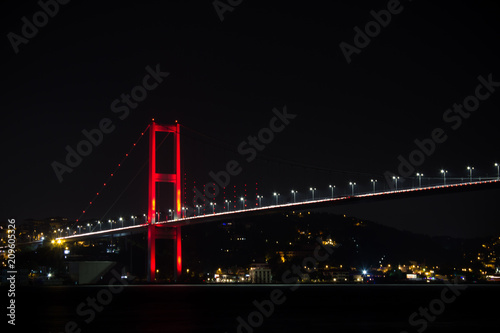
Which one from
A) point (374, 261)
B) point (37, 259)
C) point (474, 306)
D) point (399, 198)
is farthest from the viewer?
point (374, 261)

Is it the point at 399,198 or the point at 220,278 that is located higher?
the point at 399,198

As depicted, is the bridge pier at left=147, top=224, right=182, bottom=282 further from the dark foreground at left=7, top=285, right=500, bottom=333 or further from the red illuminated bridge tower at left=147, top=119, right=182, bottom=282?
the dark foreground at left=7, top=285, right=500, bottom=333

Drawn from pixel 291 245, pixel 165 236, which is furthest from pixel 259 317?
pixel 291 245

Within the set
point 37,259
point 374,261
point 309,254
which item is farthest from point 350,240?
point 37,259

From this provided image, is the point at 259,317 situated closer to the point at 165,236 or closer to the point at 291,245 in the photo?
the point at 165,236

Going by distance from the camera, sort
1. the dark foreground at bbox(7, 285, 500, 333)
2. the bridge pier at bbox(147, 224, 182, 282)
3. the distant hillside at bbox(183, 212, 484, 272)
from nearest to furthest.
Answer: the dark foreground at bbox(7, 285, 500, 333)
the bridge pier at bbox(147, 224, 182, 282)
the distant hillside at bbox(183, 212, 484, 272)

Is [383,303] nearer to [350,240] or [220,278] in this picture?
[220,278]

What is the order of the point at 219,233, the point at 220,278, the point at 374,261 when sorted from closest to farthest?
1. the point at 220,278
2. the point at 219,233
3. the point at 374,261

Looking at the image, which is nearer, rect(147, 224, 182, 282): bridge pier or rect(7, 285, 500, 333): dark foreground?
rect(7, 285, 500, 333): dark foreground

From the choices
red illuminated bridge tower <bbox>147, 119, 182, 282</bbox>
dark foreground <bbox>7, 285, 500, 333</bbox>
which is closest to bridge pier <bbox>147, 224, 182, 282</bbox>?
red illuminated bridge tower <bbox>147, 119, 182, 282</bbox>
